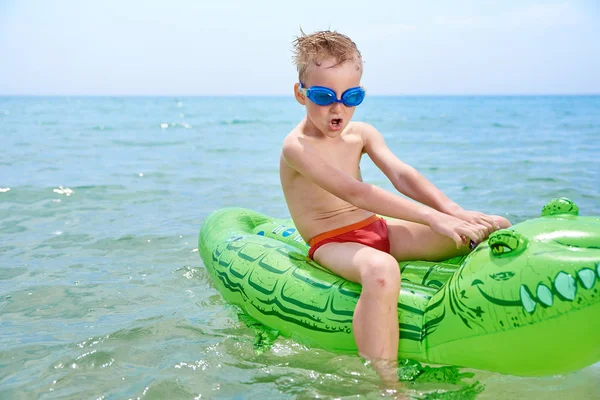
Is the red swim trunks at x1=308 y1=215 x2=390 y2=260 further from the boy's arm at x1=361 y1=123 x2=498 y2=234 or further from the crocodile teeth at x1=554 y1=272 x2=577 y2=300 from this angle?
the crocodile teeth at x1=554 y1=272 x2=577 y2=300

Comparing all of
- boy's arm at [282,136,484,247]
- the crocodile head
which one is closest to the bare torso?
boy's arm at [282,136,484,247]

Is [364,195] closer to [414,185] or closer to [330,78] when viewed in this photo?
[414,185]

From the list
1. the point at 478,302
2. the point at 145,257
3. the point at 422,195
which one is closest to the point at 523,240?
the point at 478,302

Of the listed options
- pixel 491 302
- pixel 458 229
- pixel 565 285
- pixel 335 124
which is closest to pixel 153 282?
pixel 335 124

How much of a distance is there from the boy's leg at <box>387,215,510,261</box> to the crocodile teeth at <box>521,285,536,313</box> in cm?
71

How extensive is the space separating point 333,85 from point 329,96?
58mm

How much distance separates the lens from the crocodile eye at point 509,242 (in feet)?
7.74

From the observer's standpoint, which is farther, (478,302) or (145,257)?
(145,257)

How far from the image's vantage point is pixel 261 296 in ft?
10.1

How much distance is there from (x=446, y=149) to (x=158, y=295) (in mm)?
10607

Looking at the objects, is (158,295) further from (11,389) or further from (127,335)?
(11,389)

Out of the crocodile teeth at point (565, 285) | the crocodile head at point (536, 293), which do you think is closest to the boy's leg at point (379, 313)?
the crocodile head at point (536, 293)

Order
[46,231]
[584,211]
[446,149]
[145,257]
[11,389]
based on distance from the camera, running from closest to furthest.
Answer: [11,389]
[145,257]
[46,231]
[584,211]
[446,149]

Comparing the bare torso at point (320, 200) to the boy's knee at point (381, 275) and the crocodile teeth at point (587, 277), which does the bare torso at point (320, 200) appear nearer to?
the boy's knee at point (381, 275)
